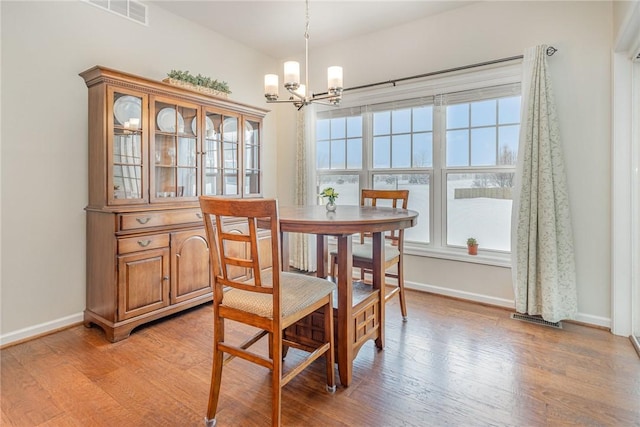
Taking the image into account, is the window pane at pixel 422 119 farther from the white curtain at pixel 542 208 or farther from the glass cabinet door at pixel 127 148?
the glass cabinet door at pixel 127 148

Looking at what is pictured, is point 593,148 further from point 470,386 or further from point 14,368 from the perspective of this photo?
point 14,368

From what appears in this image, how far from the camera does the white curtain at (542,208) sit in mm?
2525

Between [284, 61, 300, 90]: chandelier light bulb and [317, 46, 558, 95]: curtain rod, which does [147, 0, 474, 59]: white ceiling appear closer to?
[317, 46, 558, 95]: curtain rod

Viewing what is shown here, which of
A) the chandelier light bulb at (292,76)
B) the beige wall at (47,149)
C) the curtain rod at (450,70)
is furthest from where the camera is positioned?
the curtain rod at (450,70)

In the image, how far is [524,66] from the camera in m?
2.66

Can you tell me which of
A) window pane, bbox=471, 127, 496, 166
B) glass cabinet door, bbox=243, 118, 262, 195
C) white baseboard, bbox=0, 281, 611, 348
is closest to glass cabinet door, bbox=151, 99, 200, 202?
glass cabinet door, bbox=243, 118, 262, 195

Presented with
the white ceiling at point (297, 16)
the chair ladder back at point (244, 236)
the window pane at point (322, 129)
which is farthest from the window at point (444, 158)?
the chair ladder back at point (244, 236)

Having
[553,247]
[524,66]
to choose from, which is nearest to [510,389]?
[553,247]

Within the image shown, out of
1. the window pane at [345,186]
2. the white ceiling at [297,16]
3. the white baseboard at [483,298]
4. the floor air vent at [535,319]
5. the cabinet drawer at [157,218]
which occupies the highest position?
the white ceiling at [297,16]

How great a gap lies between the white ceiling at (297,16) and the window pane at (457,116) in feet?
2.93

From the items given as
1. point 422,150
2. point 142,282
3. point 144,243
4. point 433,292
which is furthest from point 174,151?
point 433,292

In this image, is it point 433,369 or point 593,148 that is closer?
point 433,369

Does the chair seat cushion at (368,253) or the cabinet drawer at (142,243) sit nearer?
the cabinet drawer at (142,243)

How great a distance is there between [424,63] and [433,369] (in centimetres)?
275
